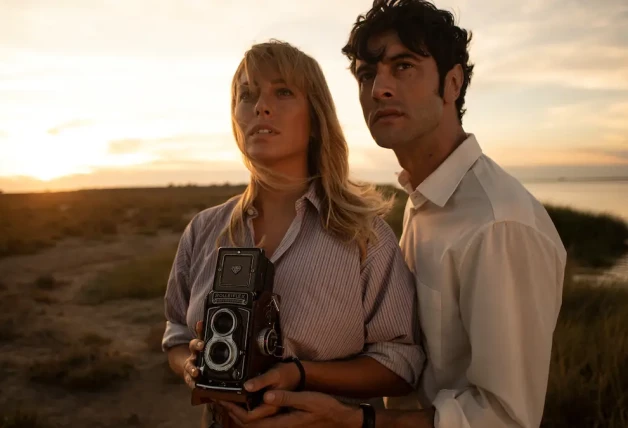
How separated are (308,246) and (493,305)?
2.61 ft

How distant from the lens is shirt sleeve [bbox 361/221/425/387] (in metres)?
2.26

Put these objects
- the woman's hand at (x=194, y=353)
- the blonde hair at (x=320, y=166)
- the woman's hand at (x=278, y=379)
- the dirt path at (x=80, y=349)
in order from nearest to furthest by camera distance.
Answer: the woman's hand at (x=278, y=379) → the woman's hand at (x=194, y=353) → the blonde hair at (x=320, y=166) → the dirt path at (x=80, y=349)

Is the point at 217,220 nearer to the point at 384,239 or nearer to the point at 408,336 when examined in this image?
the point at 384,239

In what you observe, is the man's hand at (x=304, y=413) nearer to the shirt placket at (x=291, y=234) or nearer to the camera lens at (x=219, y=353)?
the camera lens at (x=219, y=353)

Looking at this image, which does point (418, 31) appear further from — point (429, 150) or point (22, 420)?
point (22, 420)

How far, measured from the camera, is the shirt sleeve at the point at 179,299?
260 cm

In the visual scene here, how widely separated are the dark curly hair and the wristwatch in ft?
4.94

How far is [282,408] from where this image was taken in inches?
80.7

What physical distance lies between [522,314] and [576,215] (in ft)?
51.4

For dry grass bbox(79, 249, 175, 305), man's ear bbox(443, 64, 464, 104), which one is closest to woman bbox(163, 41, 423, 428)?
man's ear bbox(443, 64, 464, 104)

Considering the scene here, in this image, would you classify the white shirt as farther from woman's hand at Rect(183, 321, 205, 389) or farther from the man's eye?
woman's hand at Rect(183, 321, 205, 389)

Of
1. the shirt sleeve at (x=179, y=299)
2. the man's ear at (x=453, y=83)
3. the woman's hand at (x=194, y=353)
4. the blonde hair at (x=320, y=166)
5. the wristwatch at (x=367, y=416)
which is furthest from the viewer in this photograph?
the man's ear at (x=453, y=83)

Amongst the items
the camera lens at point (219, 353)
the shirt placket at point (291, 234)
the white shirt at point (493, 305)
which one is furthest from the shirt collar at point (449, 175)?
the camera lens at point (219, 353)

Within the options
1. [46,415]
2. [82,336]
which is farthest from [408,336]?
[82,336]
